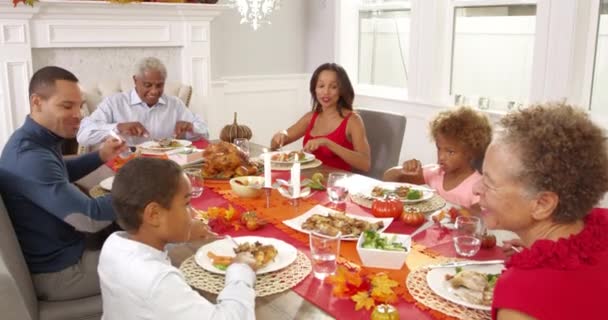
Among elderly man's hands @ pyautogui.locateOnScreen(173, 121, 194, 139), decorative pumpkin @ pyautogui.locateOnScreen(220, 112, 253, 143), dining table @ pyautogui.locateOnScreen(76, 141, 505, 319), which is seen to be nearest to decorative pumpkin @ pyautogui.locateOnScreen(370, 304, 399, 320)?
dining table @ pyautogui.locateOnScreen(76, 141, 505, 319)

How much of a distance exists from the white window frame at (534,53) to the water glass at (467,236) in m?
1.84

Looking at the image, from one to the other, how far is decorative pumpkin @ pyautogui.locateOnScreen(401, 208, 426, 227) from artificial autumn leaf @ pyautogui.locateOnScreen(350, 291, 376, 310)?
1.82ft

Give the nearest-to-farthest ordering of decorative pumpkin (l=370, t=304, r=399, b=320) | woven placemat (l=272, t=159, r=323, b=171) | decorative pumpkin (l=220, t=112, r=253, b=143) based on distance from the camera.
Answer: decorative pumpkin (l=370, t=304, r=399, b=320), woven placemat (l=272, t=159, r=323, b=171), decorative pumpkin (l=220, t=112, r=253, b=143)

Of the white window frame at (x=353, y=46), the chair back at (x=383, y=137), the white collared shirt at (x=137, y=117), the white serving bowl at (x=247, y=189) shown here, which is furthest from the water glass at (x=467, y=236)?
the white window frame at (x=353, y=46)

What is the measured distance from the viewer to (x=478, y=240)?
Result: 61.1 inches

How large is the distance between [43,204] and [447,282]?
1240 millimetres

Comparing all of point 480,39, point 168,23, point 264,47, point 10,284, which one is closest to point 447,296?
point 10,284

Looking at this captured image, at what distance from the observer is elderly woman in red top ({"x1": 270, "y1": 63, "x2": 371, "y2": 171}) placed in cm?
285

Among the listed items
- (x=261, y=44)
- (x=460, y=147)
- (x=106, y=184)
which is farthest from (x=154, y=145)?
(x=261, y=44)

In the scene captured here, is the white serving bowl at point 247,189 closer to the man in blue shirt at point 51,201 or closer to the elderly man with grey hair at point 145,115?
the man in blue shirt at point 51,201

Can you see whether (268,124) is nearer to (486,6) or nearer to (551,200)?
(486,6)

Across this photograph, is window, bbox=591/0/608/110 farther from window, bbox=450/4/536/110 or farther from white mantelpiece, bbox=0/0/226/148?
white mantelpiece, bbox=0/0/226/148

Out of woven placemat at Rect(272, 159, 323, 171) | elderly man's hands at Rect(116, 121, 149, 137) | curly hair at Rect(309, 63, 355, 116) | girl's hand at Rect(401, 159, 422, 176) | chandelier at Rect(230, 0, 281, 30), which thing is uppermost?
chandelier at Rect(230, 0, 281, 30)

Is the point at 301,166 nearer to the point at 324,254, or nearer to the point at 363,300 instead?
the point at 324,254
